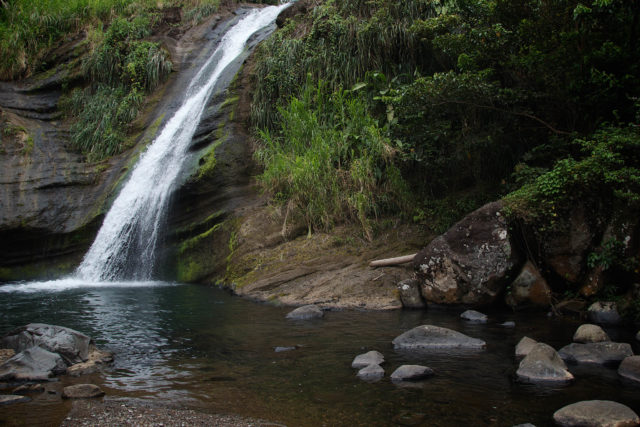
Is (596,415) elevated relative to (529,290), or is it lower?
lower

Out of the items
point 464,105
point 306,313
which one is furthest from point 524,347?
point 464,105

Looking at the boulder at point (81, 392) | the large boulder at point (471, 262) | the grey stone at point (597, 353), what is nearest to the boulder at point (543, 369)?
the grey stone at point (597, 353)

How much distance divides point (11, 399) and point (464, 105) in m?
7.14

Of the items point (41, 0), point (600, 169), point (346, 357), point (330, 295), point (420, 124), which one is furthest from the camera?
point (41, 0)

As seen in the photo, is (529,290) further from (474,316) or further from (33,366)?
(33,366)

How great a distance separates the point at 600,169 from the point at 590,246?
1.03 meters

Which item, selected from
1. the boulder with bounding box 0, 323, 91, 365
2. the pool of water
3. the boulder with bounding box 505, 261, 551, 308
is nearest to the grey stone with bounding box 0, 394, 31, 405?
the pool of water

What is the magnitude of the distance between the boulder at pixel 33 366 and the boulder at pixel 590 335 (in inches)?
196

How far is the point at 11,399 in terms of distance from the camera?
3297 millimetres

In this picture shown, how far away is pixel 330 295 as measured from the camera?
7.20 meters

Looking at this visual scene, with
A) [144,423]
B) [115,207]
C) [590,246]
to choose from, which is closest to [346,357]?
[144,423]

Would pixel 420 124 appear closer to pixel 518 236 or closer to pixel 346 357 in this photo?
pixel 518 236

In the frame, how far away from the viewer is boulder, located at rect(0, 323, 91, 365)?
428 centimetres

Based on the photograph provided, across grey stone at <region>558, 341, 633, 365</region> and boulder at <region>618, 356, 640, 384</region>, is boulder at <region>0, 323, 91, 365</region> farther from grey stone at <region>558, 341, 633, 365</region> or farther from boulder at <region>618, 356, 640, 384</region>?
boulder at <region>618, 356, 640, 384</region>
